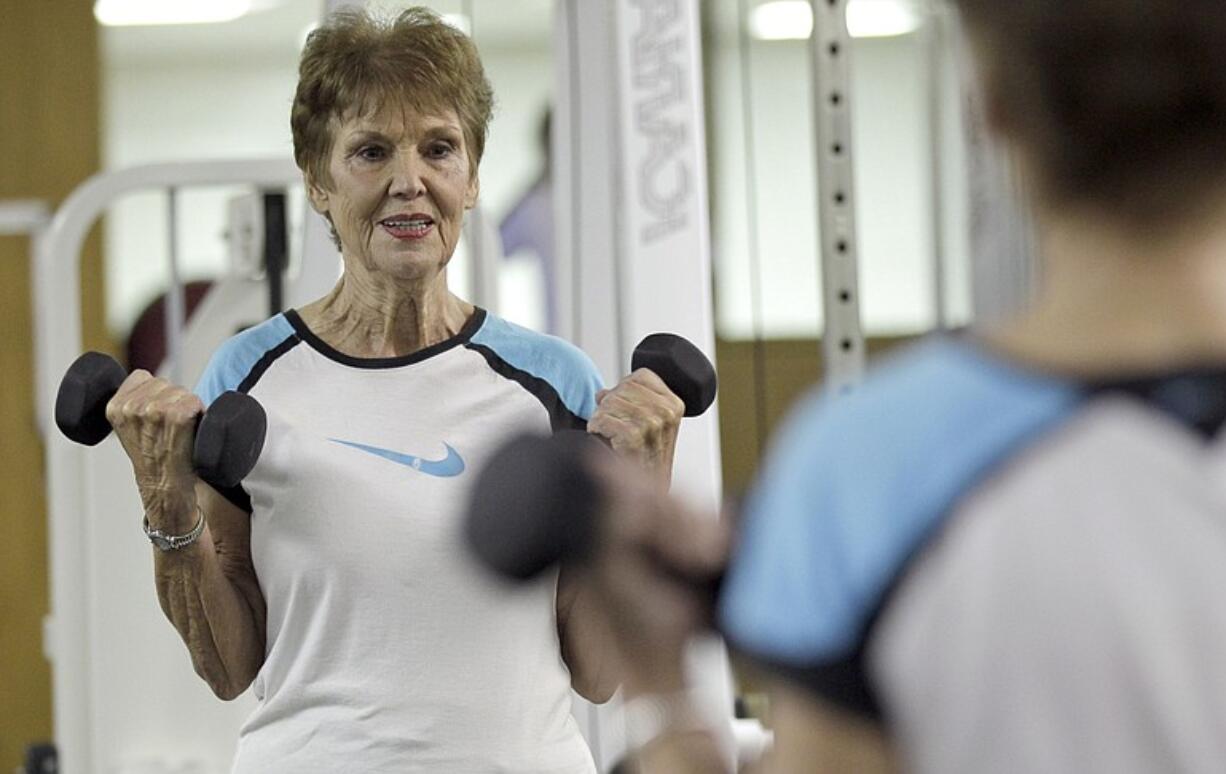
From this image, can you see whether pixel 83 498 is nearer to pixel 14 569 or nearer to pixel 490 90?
pixel 490 90

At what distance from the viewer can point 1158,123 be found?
2.02 feet

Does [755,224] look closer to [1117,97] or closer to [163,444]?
[163,444]

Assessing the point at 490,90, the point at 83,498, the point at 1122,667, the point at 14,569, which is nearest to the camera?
the point at 1122,667

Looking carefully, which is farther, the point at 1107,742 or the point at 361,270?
the point at 361,270

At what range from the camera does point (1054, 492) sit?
612 mm

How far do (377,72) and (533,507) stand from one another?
→ 3.20 feet

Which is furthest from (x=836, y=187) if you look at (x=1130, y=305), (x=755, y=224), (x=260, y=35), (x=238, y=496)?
(x=260, y=35)

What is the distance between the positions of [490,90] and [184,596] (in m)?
0.54

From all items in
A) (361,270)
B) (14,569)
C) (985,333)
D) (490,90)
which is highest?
(490,90)

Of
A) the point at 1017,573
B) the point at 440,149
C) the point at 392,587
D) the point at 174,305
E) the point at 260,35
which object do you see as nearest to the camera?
the point at 1017,573

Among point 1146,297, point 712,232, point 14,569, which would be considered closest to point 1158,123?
point 1146,297

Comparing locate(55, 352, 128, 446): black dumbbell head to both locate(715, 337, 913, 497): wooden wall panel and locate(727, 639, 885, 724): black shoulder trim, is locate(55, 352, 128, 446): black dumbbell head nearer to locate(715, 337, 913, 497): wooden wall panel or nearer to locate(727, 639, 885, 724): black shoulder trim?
locate(727, 639, 885, 724): black shoulder trim

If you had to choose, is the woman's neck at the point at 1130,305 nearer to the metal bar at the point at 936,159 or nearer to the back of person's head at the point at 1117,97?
the back of person's head at the point at 1117,97

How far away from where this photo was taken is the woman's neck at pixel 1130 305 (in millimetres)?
623
